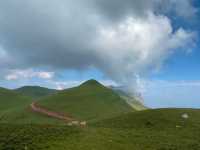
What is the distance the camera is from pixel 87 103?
447 feet

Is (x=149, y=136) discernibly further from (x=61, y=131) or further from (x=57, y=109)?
(x=57, y=109)

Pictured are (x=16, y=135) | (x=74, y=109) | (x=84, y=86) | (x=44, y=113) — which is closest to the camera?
(x=16, y=135)

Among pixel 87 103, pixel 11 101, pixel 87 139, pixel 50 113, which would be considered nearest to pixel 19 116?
pixel 50 113

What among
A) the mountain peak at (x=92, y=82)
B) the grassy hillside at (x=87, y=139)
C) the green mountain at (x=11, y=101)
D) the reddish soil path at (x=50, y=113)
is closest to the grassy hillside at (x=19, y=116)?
the green mountain at (x=11, y=101)

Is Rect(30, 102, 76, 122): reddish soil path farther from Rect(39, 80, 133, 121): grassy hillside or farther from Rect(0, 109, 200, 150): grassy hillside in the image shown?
Rect(0, 109, 200, 150): grassy hillside

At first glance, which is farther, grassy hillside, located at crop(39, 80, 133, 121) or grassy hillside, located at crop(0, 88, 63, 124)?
grassy hillside, located at crop(39, 80, 133, 121)

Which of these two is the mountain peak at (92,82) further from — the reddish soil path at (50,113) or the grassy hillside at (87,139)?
the grassy hillside at (87,139)

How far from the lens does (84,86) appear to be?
6998 inches

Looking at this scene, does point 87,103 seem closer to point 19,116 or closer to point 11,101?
point 19,116

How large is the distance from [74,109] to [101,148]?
88.8m

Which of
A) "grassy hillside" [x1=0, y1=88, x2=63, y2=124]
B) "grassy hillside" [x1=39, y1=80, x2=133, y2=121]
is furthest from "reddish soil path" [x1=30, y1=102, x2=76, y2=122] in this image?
"grassy hillside" [x1=39, y1=80, x2=133, y2=121]

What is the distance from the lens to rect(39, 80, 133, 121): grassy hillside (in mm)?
118175

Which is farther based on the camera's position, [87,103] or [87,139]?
[87,103]

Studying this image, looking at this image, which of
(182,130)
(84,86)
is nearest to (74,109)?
(84,86)
